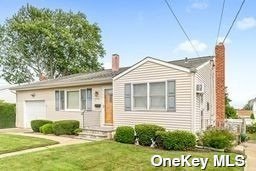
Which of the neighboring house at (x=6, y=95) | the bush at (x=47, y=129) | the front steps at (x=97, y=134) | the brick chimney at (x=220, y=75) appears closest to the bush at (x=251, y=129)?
the brick chimney at (x=220, y=75)

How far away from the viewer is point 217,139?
12289 millimetres

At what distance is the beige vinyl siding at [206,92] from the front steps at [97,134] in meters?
4.50

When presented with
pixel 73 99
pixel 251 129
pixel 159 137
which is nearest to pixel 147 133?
pixel 159 137

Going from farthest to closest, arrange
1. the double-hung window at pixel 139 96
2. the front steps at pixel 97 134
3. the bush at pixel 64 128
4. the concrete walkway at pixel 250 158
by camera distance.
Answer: the bush at pixel 64 128, the front steps at pixel 97 134, the double-hung window at pixel 139 96, the concrete walkway at pixel 250 158

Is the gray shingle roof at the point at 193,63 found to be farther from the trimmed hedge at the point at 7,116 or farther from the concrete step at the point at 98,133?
the trimmed hedge at the point at 7,116

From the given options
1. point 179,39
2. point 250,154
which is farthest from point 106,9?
point 250,154

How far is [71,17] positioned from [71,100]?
76.7 feet

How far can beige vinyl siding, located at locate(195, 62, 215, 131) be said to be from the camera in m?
13.7

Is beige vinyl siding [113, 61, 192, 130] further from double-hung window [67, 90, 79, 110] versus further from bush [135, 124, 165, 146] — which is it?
double-hung window [67, 90, 79, 110]

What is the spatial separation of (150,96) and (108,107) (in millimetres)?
3744

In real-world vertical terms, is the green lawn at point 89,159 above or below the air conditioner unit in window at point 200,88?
below

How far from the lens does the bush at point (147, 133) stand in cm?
1303

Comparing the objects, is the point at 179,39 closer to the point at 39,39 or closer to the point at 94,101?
the point at 94,101

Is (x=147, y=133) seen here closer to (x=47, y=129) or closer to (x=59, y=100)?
(x=47, y=129)
